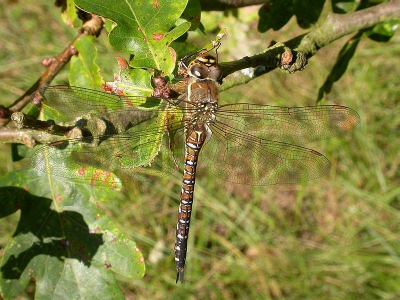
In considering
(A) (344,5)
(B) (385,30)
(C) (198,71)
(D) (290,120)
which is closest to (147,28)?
(C) (198,71)

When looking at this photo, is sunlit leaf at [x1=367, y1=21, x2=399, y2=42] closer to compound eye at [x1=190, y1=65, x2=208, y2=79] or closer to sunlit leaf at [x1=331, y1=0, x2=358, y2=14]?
sunlit leaf at [x1=331, y1=0, x2=358, y2=14]

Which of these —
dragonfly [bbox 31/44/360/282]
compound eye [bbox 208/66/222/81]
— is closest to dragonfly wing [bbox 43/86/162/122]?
dragonfly [bbox 31/44/360/282]

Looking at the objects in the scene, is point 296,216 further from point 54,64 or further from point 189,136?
point 54,64

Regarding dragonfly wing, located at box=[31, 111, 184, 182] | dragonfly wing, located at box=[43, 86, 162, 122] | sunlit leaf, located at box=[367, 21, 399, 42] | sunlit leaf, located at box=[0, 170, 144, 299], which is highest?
sunlit leaf, located at box=[367, 21, 399, 42]

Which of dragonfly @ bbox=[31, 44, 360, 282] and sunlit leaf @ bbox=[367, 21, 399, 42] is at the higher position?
sunlit leaf @ bbox=[367, 21, 399, 42]

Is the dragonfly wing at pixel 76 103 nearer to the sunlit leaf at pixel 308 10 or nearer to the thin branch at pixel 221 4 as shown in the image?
the thin branch at pixel 221 4

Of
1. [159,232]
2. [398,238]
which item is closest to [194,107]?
[159,232]

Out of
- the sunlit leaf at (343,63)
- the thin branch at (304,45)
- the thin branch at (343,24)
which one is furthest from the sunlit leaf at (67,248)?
the sunlit leaf at (343,63)
